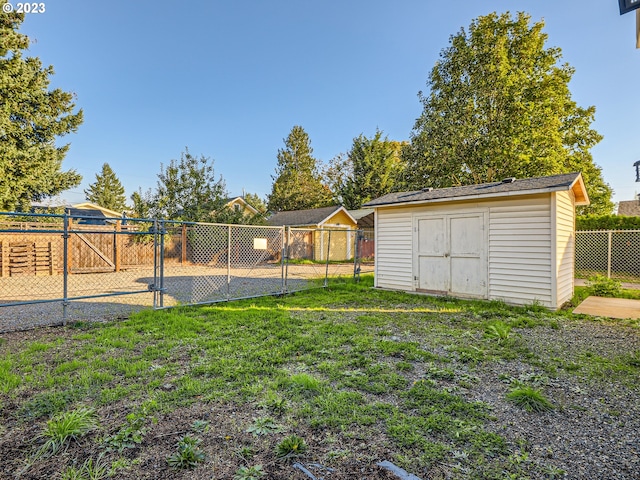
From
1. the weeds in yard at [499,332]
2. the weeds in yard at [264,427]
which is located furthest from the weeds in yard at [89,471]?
the weeds in yard at [499,332]

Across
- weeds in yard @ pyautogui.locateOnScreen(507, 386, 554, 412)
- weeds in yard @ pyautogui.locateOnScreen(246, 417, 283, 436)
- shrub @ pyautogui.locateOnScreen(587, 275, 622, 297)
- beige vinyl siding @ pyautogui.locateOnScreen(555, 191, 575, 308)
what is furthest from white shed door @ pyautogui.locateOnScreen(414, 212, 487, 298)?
weeds in yard @ pyautogui.locateOnScreen(246, 417, 283, 436)

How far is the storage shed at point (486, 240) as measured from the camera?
6391 millimetres

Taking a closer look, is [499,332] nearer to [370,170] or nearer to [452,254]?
[452,254]

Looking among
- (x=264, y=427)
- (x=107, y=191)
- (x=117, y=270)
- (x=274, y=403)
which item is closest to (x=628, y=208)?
(x=274, y=403)

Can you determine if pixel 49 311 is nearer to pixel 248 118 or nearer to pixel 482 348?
pixel 482 348

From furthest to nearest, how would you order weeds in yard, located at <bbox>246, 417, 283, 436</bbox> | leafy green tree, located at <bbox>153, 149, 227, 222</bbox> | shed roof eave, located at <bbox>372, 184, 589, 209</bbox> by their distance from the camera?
leafy green tree, located at <bbox>153, 149, 227, 222</bbox> < shed roof eave, located at <bbox>372, 184, 589, 209</bbox> < weeds in yard, located at <bbox>246, 417, 283, 436</bbox>

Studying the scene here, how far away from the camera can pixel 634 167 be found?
802cm

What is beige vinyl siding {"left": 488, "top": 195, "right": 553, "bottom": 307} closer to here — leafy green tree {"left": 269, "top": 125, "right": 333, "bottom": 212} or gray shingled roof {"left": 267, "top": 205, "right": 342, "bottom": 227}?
gray shingled roof {"left": 267, "top": 205, "right": 342, "bottom": 227}

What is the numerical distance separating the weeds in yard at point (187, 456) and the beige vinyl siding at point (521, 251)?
22.4ft

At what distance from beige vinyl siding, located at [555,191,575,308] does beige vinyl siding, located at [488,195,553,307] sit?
247 millimetres

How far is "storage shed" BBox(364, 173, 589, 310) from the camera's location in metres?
6.39

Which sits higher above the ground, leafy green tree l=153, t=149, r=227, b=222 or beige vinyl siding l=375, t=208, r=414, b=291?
leafy green tree l=153, t=149, r=227, b=222

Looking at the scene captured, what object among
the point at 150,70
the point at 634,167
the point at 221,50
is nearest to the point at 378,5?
the point at 221,50

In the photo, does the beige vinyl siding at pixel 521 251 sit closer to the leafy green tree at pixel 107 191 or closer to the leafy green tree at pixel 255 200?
the leafy green tree at pixel 255 200
